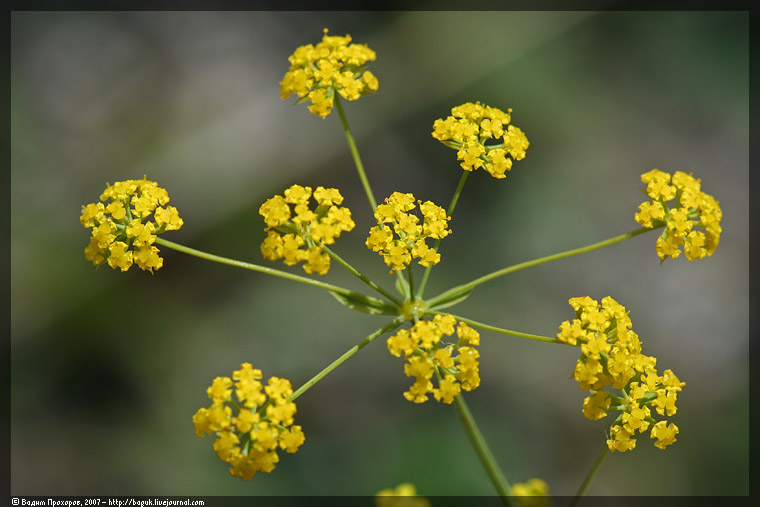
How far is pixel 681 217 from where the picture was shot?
2.79 metres

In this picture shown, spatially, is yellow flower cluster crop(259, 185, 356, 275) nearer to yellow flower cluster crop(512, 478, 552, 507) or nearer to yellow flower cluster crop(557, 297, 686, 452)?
yellow flower cluster crop(557, 297, 686, 452)

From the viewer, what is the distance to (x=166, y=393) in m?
5.38

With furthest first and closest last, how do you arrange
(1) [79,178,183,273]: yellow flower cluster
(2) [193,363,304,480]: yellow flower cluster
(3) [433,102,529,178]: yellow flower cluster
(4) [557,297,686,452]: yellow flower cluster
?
(3) [433,102,529,178]: yellow flower cluster
(1) [79,178,183,273]: yellow flower cluster
(4) [557,297,686,452]: yellow flower cluster
(2) [193,363,304,480]: yellow flower cluster

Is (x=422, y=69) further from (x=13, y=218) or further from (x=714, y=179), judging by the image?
(x=13, y=218)

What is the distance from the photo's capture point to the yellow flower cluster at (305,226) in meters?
2.55

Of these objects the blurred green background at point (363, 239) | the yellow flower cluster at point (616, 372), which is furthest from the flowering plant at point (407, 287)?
the blurred green background at point (363, 239)

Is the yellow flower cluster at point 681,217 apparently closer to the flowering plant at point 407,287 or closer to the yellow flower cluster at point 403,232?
the flowering plant at point 407,287

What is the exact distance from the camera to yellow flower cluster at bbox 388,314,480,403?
2.41 m

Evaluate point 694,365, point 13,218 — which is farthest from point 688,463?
point 13,218

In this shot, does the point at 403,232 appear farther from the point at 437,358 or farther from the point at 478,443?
the point at 478,443

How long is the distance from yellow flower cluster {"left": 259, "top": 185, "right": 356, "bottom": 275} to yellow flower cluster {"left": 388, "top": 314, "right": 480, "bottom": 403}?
Result: 0.45 m

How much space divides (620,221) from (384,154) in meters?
2.47

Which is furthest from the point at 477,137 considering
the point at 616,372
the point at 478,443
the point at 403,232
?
the point at 478,443

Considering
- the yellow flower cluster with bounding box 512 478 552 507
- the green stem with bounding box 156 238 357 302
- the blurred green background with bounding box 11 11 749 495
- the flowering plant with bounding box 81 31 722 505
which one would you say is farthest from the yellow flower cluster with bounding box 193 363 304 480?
the blurred green background with bounding box 11 11 749 495
